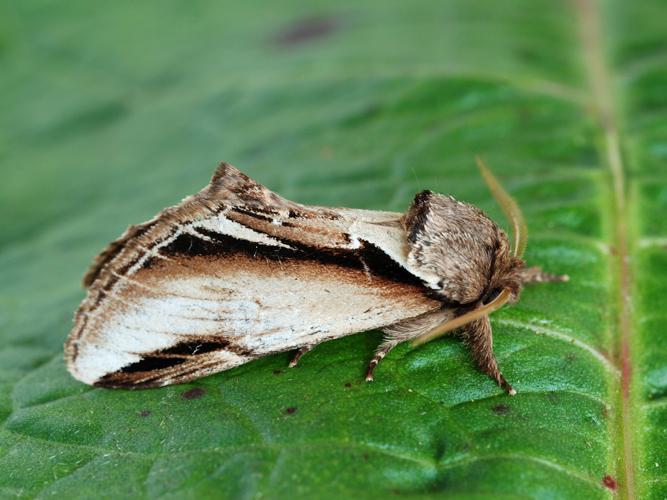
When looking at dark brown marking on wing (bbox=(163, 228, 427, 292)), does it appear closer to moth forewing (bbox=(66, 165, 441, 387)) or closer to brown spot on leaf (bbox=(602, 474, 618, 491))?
moth forewing (bbox=(66, 165, 441, 387))

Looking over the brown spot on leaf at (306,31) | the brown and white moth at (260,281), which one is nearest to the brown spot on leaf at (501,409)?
the brown and white moth at (260,281)

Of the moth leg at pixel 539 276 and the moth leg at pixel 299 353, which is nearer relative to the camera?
the moth leg at pixel 299 353

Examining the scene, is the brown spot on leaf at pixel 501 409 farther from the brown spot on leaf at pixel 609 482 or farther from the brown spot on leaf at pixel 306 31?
the brown spot on leaf at pixel 306 31

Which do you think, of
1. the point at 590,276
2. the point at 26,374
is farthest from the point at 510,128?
the point at 26,374

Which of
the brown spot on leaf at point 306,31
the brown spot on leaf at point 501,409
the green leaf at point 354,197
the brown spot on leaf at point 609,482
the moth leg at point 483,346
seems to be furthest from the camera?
the brown spot on leaf at point 306,31

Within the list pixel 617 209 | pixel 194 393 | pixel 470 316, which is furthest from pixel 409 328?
pixel 617 209

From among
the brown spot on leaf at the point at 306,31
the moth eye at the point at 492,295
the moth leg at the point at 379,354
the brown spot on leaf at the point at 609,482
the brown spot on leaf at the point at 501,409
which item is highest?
the brown spot on leaf at the point at 306,31

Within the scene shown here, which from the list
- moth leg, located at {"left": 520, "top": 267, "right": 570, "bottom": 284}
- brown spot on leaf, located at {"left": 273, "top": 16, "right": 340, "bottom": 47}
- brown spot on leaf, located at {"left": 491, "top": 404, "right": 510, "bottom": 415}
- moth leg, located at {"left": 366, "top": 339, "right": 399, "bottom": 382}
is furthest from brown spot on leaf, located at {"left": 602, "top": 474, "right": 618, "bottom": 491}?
brown spot on leaf, located at {"left": 273, "top": 16, "right": 340, "bottom": 47}
